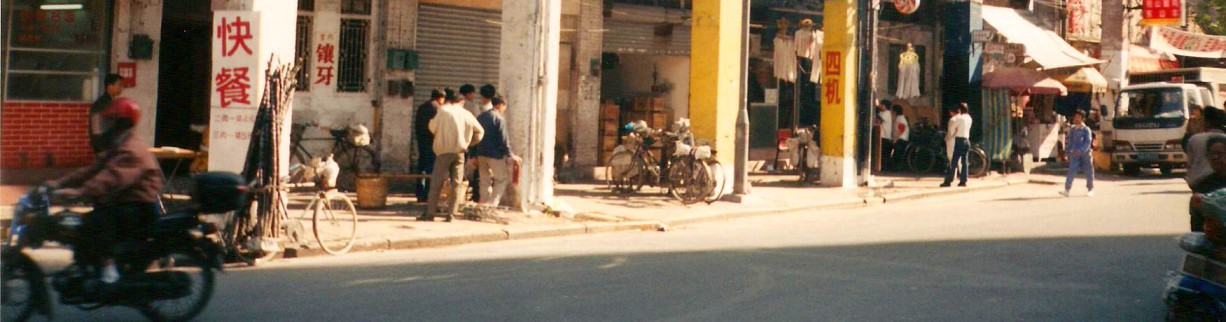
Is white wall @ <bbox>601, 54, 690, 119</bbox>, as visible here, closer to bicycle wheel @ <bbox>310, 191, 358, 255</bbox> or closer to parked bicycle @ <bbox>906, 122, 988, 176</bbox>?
parked bicycle @ <bbox>906, 122, 988, 176</bbox>

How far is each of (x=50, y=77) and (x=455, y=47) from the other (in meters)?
6.01

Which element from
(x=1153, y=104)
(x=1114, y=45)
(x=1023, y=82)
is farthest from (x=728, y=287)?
(x=1114, y=45)

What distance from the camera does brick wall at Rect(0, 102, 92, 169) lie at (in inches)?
609

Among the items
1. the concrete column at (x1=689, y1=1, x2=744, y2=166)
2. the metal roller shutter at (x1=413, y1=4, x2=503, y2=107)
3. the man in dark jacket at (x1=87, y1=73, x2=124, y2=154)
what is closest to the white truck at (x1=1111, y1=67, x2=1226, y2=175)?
the concrete column at (x1=689, y1=1, x2=744, y2=166)

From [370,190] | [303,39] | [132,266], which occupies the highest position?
[303,39]

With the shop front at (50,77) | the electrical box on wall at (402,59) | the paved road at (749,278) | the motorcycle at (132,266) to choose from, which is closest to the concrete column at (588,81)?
the electrical box on wall at (402,59)

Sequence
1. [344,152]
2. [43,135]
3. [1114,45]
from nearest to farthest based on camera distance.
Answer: [43,135] → [344,152] → [1114,45]

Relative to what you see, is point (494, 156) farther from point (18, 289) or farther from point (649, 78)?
point (649, 78)

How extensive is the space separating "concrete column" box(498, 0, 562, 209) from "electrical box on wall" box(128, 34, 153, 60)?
5267mm

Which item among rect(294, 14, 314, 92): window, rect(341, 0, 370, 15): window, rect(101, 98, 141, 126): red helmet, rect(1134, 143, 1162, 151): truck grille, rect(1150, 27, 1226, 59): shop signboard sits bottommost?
rect(101, 98, 141, 126): red helmet

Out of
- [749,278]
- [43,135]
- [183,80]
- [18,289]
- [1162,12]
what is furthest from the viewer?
[1162,12]

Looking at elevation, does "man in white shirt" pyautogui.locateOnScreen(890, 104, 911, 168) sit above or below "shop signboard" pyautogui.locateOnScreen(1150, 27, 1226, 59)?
below

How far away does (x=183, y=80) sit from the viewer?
698 inches

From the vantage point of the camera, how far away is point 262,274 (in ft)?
32.2
